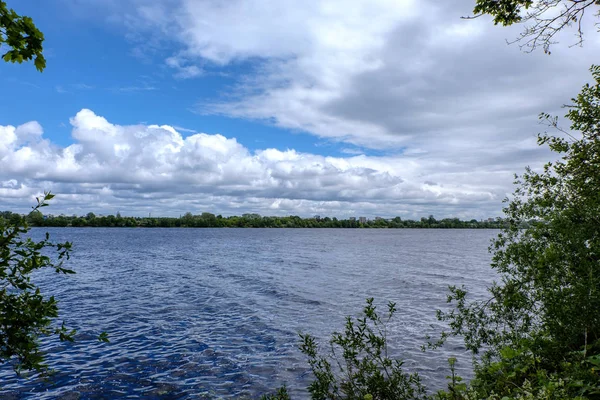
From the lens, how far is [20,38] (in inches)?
190

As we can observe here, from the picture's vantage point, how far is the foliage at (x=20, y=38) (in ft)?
15.3

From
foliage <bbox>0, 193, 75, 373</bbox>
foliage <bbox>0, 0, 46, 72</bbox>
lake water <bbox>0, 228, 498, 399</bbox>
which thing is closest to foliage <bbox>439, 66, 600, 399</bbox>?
lake water <bbox>0, 228, 498, 399</bbox>

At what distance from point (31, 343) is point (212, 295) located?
30663 millimetres

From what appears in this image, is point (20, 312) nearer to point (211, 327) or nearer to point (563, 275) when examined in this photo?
point (563, 275)

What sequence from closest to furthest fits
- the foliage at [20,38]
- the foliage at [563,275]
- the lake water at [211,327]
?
1. the foliage at [20,38]
2. the foliage at [563,275]
3. the lake water at [211,327]

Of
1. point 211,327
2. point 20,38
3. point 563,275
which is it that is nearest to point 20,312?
point 20,38

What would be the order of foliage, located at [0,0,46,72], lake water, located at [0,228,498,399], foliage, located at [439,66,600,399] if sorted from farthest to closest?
lake water, located at [0,228,498,399] → foliage, located at [439,66,600,399] → foliage, located at [0,0,46,72]

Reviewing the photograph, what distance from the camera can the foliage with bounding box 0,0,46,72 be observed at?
15.3ft

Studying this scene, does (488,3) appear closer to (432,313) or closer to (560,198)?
(560,198)

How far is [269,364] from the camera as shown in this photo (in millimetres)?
17531

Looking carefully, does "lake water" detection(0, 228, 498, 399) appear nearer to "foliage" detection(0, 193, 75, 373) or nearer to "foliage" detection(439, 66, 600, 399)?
"foliage" detection(439, 66, 600, 399)

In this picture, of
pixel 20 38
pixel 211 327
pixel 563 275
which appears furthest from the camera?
pixel 211 327

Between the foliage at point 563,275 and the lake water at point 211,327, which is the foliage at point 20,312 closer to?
the foliage at point 563,275

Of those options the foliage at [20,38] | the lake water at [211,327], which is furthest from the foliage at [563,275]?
the foliage at [20,38]
